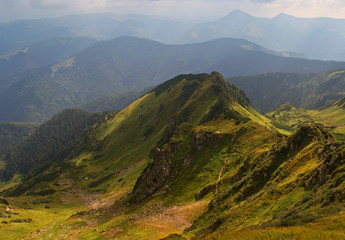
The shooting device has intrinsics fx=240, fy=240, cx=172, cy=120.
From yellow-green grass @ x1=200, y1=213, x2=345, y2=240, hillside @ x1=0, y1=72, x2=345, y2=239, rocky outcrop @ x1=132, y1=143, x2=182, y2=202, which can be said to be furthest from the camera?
rocky outcrop @ x1=132, y1=143, x2=182, y2=202

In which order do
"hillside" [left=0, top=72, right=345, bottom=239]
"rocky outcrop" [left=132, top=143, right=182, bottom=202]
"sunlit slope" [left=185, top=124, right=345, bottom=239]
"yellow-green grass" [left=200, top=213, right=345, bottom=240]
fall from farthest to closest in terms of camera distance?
"rocky outcrop" [left=132, top=143, right=182, bottom=202], "hillside" [left=0, top=72, right=345, bottom=239], "sunlit slope" [left=185, top=124, right=345, bottom=239], "yellow-green grass" [left=200, top=213, right=345, bottom=240]

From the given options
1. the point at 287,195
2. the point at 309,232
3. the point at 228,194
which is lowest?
Answer: the point at 228,194

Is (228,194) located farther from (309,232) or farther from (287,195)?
(309,232)

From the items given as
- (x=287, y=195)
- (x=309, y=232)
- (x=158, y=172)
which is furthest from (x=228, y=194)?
(x=158, y=172)

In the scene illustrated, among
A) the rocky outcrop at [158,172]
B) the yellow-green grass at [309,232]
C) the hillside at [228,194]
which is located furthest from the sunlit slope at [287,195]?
the rocky outcrop at [158,172]

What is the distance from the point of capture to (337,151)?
4041 cm

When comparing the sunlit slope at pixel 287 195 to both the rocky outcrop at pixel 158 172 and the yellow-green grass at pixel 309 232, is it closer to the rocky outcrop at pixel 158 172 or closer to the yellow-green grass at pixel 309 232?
the yellow-green grass at pixel 309 232

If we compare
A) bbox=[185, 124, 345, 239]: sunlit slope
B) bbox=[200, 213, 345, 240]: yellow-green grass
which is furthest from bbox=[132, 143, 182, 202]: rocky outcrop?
bbox=[200, 213, 345, 240]: yellow-green grass

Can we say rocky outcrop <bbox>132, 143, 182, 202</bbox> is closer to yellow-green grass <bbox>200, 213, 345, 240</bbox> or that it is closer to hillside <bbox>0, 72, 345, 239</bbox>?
hillside <bbox>0, 72, 345, 239</bbox>

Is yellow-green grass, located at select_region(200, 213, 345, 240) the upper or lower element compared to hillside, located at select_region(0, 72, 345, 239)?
upper

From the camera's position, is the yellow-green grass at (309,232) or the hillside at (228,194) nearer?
the yellow-green grass at (309,232)

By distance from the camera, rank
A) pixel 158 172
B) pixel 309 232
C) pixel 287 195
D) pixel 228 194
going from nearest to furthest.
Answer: pixel 309 232, pixel 287 195, pixel 228 194, pixel 158 172

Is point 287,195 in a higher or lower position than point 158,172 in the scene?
higher

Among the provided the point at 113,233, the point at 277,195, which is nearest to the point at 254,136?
the point at 277,195
